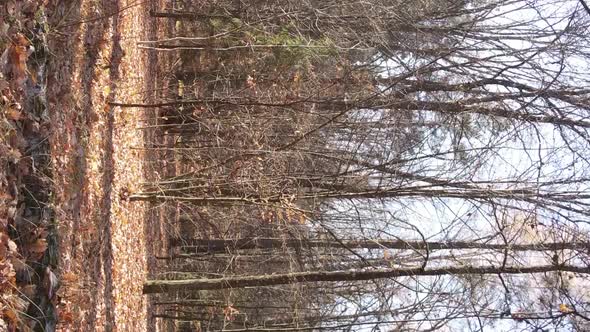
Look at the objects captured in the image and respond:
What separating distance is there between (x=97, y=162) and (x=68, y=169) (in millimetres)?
1136

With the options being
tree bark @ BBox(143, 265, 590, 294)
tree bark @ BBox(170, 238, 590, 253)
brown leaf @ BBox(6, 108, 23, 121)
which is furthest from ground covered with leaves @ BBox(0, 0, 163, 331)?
tree bark @ BBox(170, 238, 590, 253)

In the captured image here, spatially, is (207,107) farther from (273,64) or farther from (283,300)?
(283,300)

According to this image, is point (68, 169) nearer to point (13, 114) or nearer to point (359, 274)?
point (13, 114)

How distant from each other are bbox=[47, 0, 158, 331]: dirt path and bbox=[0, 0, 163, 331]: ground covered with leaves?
0.02 meters

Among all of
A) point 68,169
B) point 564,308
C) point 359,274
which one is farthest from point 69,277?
point 564,308

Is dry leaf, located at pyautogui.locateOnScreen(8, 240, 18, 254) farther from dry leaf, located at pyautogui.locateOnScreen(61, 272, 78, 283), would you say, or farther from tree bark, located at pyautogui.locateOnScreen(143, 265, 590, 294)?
tree bark, located at pyautogui.locateOnScreen(143, 265, 590, 294)

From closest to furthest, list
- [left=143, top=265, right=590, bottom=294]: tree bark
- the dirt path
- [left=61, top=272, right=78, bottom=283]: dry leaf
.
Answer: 1. [left=61, top=272, right=78, bottom=283]: dry leaf
2. the dirt path
3. [left=143, top=265, right=590, bottom=294]: tree bark

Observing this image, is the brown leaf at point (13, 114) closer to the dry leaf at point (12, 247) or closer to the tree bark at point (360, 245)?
the dry leaf at point (12, 247)

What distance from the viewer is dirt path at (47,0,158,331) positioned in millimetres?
5438

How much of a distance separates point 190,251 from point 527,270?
7966mm

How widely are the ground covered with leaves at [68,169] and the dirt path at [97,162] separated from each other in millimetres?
18

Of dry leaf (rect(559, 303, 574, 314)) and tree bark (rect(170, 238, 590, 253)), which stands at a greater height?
tree bark (rect(170, 238, 590, 253))

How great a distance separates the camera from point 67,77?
19.0 feet

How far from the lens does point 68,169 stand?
221 inches
